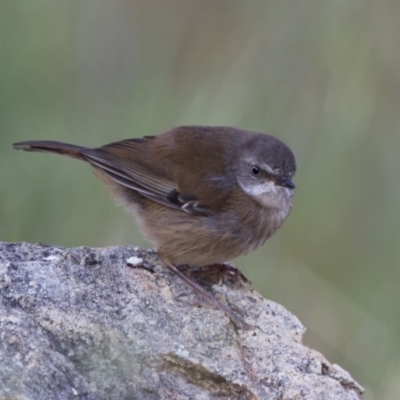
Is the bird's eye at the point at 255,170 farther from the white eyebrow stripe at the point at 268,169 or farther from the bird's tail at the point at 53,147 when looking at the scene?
the bird's tail at the point at 53,147

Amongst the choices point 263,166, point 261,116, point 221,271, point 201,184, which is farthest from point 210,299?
point 261,116

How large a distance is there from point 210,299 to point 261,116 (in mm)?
1629

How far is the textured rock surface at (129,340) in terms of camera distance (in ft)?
10.3

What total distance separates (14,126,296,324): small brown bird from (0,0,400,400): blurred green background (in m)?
0.11

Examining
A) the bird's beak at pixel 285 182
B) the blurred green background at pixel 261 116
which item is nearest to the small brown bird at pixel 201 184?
the bird's beak at pixel 285 182

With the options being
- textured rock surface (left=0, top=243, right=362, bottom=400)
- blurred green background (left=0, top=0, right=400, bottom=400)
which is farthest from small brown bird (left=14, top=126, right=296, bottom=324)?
textured rock surface (left=0, top=243, right=362, bottom=400)

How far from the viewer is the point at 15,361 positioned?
3.01 meters

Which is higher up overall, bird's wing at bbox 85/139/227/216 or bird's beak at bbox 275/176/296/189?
bird's beak at bbox 275/176/296/189

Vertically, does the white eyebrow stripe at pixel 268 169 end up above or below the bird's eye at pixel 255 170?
above

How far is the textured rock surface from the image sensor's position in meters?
3.14

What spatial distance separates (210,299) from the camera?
415cm

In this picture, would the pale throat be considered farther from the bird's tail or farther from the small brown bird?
the bird's tail

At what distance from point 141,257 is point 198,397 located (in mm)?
1290

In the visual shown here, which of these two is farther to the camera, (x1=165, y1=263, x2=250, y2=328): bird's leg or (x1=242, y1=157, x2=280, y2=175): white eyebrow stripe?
(x1=242, y1=157, x2=280, y2=175): white eyebrow stripe
